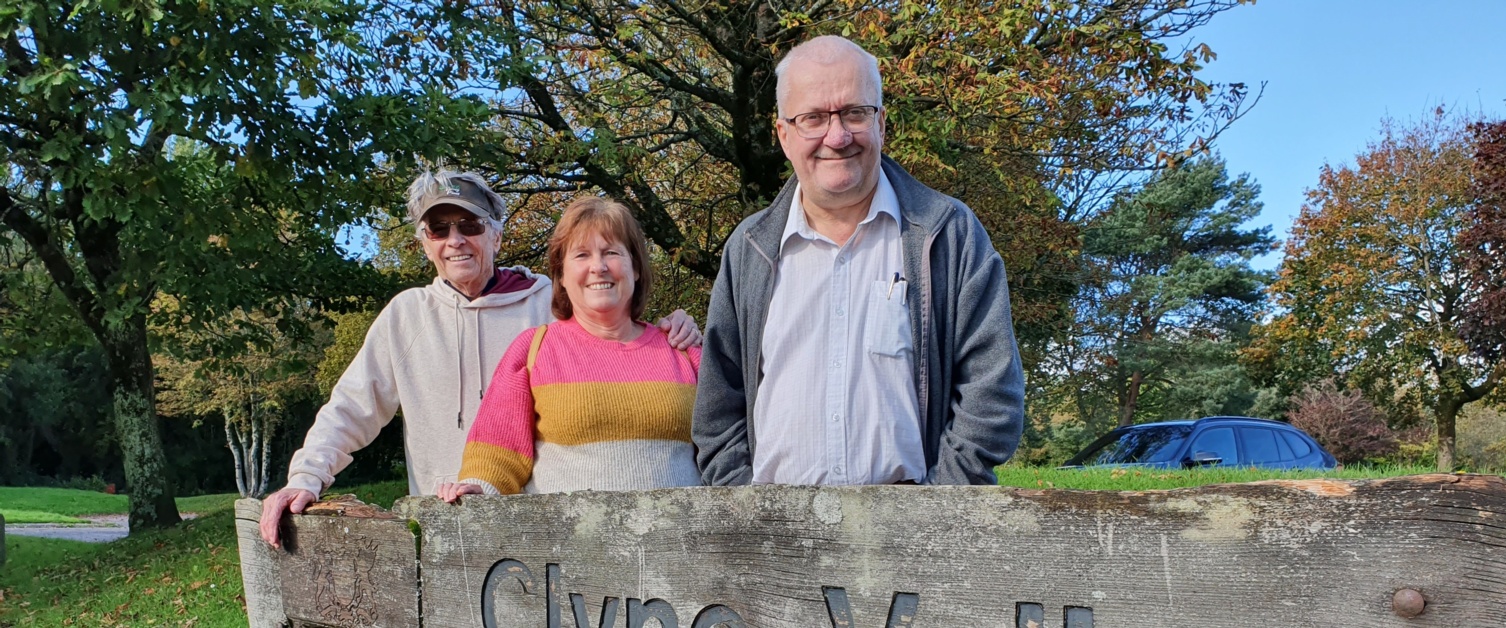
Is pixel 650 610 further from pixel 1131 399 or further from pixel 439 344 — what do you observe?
pixel 1131 399

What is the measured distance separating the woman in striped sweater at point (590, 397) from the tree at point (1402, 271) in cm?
2190

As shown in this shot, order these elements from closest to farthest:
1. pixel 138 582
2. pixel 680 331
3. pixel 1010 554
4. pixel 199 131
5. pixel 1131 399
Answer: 1. pixel 1010 554
2. pixel 680 331
3. pixel 199 131
4. pixel 138 582
5. pixel 1131 399

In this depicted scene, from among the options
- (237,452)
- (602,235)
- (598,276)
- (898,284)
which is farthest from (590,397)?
(237,452)

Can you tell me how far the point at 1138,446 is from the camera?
35.3 feet

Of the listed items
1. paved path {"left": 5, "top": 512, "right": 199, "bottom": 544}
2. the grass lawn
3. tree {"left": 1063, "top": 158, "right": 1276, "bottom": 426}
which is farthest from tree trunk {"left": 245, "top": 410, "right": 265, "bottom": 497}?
tree {"left": 1063, "top": 158, "right": 1276, "bottom": 426}

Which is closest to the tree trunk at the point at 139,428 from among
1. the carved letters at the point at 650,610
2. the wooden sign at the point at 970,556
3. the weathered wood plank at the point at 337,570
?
the weathered wood plank at the point at 337,570

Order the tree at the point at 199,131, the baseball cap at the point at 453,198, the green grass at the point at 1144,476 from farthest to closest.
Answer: the green grass at the point at 1144,476 < the tree at the point at 199,131 < the baseball cap at the point at 453,198

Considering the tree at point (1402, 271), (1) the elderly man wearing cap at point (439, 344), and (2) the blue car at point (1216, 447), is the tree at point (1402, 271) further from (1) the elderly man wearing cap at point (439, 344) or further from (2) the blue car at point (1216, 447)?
(1) the elderly man wearing cap at point (439, 344)

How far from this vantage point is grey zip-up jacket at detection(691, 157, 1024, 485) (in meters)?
1.90

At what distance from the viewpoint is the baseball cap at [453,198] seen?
9.21 ft

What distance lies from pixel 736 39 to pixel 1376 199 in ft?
59.2

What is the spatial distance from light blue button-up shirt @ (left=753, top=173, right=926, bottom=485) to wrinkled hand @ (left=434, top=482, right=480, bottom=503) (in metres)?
0.68

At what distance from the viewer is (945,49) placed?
23.2 ft

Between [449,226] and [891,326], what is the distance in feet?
4.83
